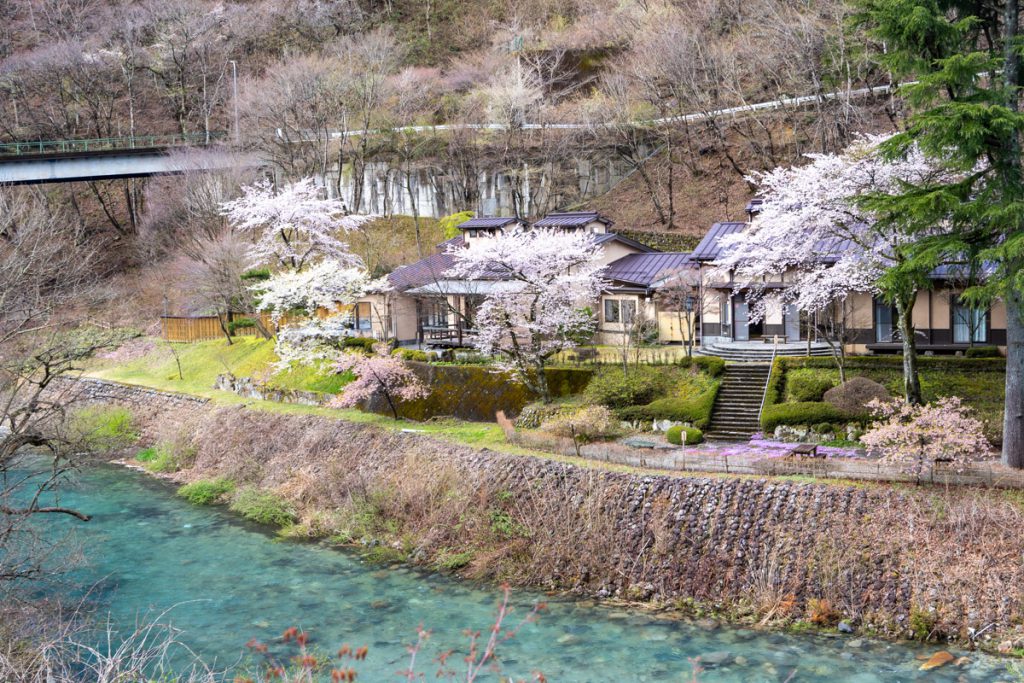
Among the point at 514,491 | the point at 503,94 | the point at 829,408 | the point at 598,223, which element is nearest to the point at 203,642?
the point at 514,491

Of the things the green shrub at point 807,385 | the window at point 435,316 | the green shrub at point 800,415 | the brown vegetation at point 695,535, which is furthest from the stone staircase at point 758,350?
the window at point 435,316

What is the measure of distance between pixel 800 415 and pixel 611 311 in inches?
465

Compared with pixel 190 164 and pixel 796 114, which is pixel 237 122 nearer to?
pixel 190 164

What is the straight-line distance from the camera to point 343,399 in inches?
1206

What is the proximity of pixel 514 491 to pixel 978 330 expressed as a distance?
54.4 ft

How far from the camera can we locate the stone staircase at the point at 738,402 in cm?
2411

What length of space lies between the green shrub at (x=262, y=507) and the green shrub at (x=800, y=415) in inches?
538

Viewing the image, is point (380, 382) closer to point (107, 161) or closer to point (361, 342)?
point (361, 342)

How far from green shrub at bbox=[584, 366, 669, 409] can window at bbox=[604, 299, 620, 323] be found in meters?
6.59

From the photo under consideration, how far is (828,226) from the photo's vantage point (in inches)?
938

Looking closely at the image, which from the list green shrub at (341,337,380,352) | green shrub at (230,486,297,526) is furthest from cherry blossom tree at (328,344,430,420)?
green shrub at (230,486,297,526)

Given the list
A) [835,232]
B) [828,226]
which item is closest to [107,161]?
[828,226]

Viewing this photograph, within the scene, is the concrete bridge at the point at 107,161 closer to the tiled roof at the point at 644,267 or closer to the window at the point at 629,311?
the tiled roof at the point at 644,267

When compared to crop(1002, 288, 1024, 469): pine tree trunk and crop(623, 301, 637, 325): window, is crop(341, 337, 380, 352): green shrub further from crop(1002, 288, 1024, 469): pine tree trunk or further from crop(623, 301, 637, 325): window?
crop(1002, 288, 1024, 469): pine tree trunk
